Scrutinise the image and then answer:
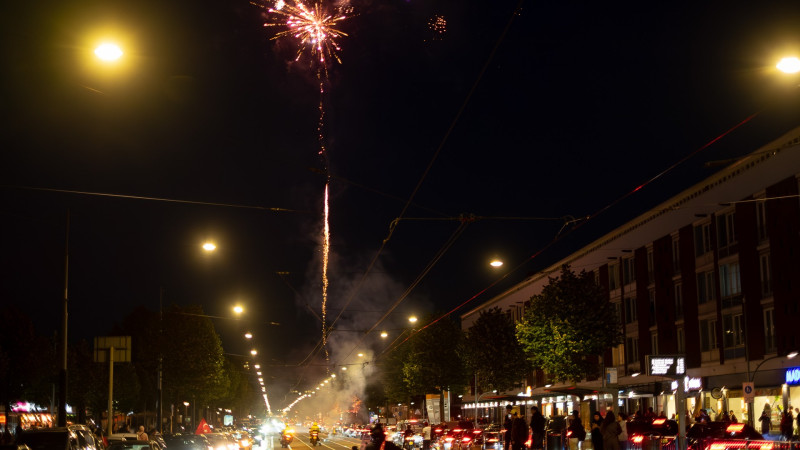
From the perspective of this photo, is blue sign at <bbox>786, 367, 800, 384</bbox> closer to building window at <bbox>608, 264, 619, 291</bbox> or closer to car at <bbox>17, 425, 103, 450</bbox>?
building window at <bbox>608, 264, 619, 291</bbox>

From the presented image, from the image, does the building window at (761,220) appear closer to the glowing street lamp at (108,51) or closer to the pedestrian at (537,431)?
the pedestrian at (537,431)

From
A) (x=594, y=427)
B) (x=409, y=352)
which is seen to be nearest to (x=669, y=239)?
(x=594, y=427)

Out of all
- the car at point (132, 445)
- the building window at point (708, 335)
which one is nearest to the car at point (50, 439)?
the car at point (132, 445)

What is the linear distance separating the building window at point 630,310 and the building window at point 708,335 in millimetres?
9489

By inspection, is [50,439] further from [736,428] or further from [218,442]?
[736,428]

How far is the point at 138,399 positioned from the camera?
80562 millimetres

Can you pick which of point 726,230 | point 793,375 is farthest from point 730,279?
point 793,375

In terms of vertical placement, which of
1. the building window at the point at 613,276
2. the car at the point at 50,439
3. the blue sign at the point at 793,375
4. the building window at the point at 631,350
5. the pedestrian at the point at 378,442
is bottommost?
the car at the point at 50,439

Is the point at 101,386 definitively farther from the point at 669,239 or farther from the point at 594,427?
the point at 594,427

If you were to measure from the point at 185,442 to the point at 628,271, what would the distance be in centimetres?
3532

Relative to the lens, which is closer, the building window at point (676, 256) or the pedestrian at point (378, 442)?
the pedestrian at point (378, 442)

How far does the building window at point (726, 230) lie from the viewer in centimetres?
4572

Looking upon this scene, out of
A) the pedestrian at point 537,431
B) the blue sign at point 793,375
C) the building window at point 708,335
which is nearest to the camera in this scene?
the pedestrian at point 537,431

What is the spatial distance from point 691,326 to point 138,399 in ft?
161
